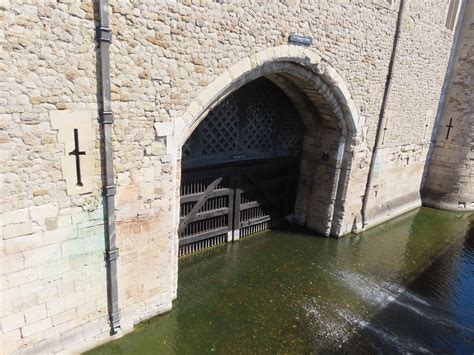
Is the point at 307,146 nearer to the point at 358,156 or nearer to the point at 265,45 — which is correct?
the point at 358,156

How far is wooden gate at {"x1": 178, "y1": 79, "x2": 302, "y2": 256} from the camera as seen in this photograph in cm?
675

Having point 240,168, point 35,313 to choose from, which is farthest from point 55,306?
point 240,168

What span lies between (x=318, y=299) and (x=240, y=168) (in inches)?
119

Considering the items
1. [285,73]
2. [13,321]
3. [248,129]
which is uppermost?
[285,73]

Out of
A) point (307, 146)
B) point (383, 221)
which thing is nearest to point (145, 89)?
point (307, 146)

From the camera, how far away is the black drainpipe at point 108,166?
375 centimetres

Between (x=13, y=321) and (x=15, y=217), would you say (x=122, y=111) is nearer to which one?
(x=15, y=217)

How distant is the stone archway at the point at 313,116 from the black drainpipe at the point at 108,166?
37.5 inches

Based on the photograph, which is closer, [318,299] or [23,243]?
[23,243]

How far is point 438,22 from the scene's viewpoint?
29.2ft

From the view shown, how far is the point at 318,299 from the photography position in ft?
19.8

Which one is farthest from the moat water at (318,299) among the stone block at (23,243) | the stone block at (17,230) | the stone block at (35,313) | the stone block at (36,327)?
the stone block at (17,230)

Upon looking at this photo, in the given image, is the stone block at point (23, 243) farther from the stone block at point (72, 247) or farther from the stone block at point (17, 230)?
the stone block at point (72, 247)

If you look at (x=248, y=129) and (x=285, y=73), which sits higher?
(x=285, y=73)
